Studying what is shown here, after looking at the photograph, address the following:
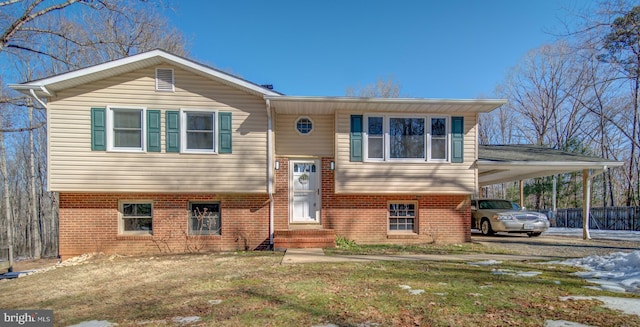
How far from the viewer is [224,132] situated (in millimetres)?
8430

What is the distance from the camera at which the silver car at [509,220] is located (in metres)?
11.1

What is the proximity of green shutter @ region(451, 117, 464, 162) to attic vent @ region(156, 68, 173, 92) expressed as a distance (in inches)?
310

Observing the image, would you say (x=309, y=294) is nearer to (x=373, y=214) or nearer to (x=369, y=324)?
(x=369, y=324)

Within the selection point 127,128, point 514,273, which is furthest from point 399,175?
point 127,128

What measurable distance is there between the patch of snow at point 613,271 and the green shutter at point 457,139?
3.46 m

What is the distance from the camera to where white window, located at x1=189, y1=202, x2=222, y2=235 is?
8.80 meters

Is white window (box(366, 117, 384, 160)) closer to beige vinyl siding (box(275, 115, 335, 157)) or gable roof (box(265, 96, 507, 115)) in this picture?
gable roof (box(265, 96, 507, 115))

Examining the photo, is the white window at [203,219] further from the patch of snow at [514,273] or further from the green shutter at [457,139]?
the green shutter at [457,139]

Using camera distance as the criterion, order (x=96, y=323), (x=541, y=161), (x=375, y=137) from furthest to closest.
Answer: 1. (x=541, y=161)
2. (x=375, y=137)
3. (x=96, y=323)

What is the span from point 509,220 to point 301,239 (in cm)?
769

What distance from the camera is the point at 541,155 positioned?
9.98 metres

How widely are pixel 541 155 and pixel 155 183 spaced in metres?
11.4

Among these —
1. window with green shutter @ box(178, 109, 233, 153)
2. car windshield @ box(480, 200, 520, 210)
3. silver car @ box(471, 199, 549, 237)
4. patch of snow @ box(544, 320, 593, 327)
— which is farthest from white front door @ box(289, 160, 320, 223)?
car windshield @ box(480, 200, 520, 210)

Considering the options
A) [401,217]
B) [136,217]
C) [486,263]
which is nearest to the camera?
[486,263]
